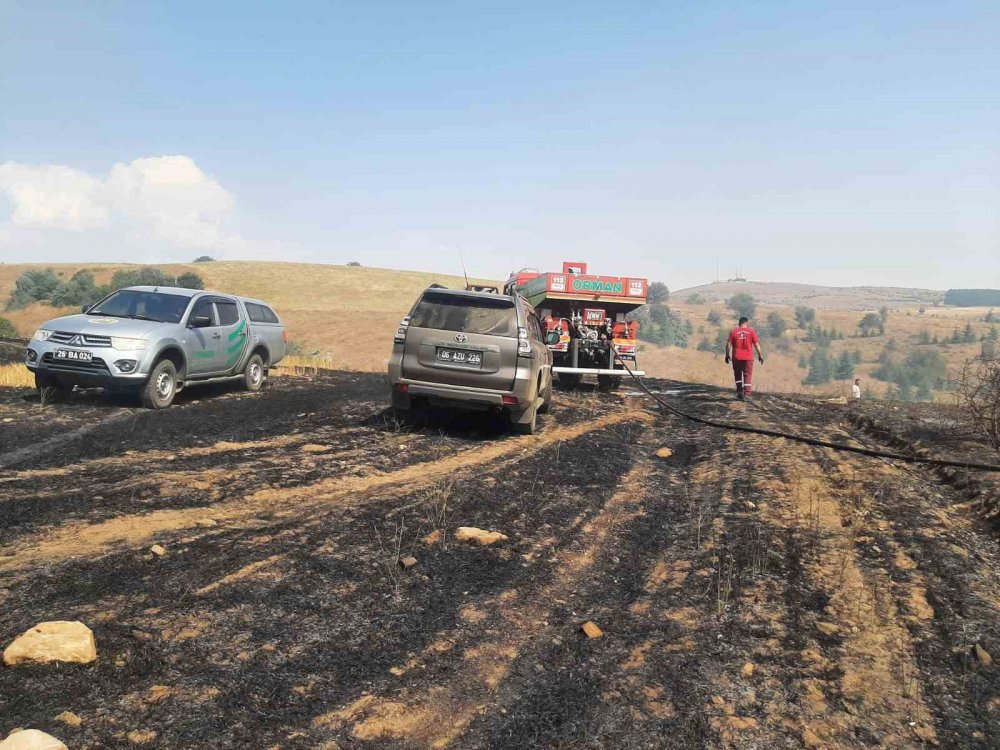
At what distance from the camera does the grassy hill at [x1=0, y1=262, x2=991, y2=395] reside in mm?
47281

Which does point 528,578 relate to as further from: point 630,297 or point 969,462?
point 630,297

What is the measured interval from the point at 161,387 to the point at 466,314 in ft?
16.7

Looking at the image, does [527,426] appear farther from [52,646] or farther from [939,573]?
[52,646]

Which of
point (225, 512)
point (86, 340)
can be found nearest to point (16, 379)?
point (86, 340)

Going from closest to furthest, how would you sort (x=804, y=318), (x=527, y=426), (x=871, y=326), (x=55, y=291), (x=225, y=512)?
A: (x=225, y=512) < (x=527, y=426) < (x=55, y=291) < (x=871, y=326) < (x=804, y=318)

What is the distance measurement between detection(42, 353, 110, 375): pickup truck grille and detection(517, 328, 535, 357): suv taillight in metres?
6.11

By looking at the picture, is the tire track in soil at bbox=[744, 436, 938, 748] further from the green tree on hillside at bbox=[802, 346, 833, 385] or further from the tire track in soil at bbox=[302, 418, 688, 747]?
the green tree on hillside at bbox=[802, 346, 833, 385]

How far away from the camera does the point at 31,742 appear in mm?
2496

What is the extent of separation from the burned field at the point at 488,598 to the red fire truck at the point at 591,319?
763 cm

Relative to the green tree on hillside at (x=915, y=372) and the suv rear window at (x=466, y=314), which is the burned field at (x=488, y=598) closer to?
the suv rear window at (x=466, y=314)

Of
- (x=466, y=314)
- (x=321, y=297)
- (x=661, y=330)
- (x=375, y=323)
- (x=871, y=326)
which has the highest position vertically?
(x=321, y=297)

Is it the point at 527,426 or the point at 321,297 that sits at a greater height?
the point at 321,297

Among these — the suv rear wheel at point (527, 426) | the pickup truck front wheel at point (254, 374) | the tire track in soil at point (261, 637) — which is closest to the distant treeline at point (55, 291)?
the pickup truck front wheel at point (254, 374)

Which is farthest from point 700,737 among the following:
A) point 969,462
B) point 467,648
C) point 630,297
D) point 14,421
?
point 630,297
